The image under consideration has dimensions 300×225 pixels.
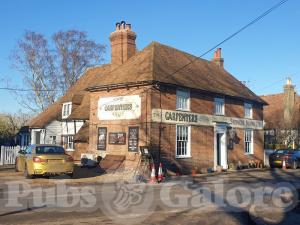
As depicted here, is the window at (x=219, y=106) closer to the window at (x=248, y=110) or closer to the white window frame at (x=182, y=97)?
the white window frame at (x=182, y=97)

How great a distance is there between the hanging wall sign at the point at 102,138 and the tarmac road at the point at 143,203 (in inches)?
301

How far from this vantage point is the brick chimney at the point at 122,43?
2711 cm

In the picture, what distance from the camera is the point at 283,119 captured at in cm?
4488

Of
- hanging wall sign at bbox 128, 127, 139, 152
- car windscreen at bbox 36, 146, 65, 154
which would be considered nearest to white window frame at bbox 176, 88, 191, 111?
hanging wall sign at bbox 128, 127, 139, 152

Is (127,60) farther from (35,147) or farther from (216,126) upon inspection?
(35,147)

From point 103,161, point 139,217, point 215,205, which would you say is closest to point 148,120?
point 103,161

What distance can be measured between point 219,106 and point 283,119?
19683mm

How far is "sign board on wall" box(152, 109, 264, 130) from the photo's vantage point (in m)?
23.1

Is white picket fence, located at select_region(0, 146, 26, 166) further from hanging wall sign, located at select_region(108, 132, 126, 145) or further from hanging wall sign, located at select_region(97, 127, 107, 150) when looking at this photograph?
hanging wall sign, located at select_region(108, 132, 126, 145)

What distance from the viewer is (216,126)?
26938mm

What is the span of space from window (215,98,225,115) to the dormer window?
11.3 m

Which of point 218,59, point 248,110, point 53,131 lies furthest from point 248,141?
point 53,131


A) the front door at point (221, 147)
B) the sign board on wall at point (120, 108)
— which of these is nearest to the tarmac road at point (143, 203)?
the sign board on wall at point (120, 108)

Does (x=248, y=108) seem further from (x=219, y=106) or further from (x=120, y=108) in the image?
(x=120, y=108)
